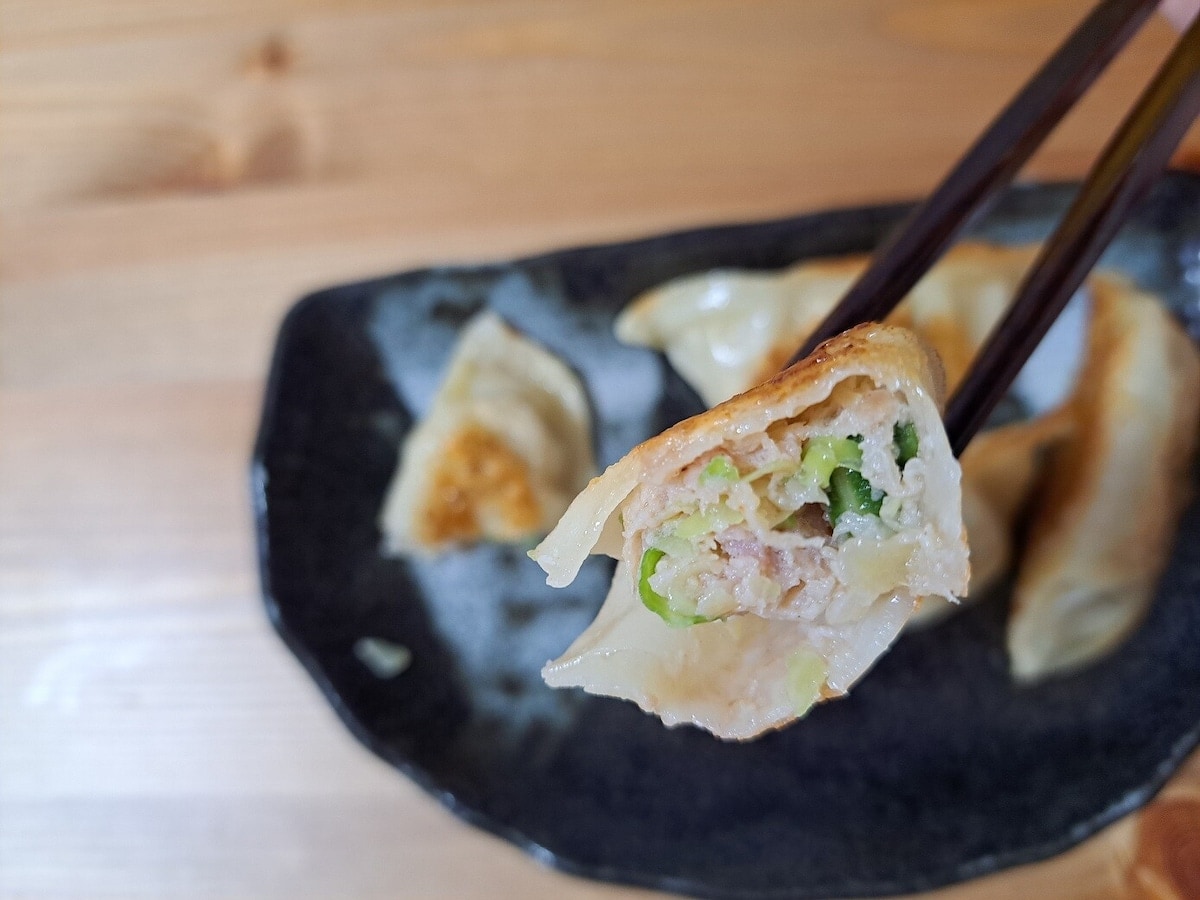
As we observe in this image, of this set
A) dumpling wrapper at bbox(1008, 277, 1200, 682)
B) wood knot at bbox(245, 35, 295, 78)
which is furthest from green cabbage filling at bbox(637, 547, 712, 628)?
wood knot at bbox(245, 35, 295, 78)

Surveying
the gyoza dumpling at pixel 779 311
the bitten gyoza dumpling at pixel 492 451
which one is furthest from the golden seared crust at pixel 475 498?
the gyoza dumpling at pixel 779 311

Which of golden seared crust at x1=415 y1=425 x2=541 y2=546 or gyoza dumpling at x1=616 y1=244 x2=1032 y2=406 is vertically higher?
gyoza dumpling at x1=616 y1=244 x2=1032 y2=406

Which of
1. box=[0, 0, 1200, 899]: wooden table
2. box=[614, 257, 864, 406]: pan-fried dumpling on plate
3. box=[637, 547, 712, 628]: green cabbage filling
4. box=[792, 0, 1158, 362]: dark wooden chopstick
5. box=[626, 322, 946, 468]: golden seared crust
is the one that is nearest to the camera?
box=[626, 322, 946, 468]: golden seared crust

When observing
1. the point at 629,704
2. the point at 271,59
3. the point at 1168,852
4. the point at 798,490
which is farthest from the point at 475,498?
the point at 1168,852

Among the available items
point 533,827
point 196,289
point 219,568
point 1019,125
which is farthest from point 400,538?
point 1019,125

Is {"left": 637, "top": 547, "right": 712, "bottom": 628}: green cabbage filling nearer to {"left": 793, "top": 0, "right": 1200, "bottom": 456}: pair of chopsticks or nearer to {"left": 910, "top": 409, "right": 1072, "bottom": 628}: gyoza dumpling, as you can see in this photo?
{"left": 793, "top": 0, "right": 1200, "bottom": 456}: pair of chopsticks

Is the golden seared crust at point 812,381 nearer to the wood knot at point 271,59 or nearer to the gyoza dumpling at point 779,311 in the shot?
the gyoza dumpling at point 779,311
